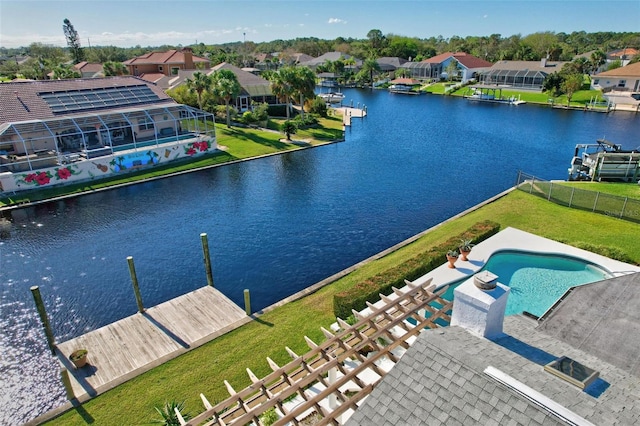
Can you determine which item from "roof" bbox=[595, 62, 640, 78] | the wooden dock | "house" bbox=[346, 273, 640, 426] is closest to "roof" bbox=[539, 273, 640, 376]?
"house" bbox=[346, 273, 640, 426]

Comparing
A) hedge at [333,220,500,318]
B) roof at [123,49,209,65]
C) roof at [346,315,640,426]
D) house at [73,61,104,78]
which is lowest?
hedge at [333,220,500,318]

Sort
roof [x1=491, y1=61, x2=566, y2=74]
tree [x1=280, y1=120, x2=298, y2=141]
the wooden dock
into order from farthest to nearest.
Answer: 1. roof [x1=491, y1=61, x2=566, y2=74]
2. tree [x1=280, y1=120, x2=298, y2=141]
3. the wooden dock

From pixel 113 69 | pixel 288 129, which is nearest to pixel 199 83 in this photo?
pixel 288 129

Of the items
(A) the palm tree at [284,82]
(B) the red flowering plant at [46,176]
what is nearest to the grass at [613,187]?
(A) the palm tree at [284,82]

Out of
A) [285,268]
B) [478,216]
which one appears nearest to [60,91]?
[285,268]

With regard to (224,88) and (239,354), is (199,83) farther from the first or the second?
(239,354)

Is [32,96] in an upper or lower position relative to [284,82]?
lower

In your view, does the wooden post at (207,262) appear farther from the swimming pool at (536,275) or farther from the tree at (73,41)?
the tree at (73,41)

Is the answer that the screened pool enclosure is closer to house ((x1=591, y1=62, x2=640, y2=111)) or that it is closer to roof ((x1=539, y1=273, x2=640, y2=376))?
roof ((x1=539, y1=273, x2=640, y2=376))
